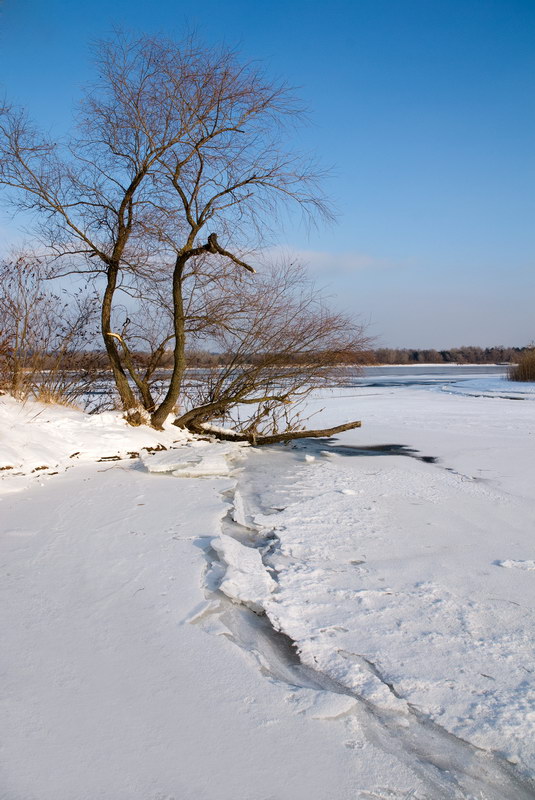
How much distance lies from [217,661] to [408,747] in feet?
2.60

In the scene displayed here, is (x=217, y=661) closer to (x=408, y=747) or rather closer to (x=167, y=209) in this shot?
(x=408, y=747)

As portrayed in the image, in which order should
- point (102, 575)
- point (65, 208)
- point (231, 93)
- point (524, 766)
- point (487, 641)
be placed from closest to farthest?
point (524, 766), point (487, 641), point (102, 575), point (231, 93), point (65, 208)

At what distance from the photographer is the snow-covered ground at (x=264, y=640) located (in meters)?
1.73

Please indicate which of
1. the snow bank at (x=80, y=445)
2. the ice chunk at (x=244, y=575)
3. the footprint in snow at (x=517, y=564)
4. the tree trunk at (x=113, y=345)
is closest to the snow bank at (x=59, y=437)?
the snow bank at (x=80, y=445)

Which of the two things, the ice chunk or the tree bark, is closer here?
the ice chunk

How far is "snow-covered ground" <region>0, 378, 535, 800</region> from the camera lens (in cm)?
173


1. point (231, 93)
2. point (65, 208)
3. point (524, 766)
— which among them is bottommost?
point (524, 766)

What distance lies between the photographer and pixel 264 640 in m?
2.57

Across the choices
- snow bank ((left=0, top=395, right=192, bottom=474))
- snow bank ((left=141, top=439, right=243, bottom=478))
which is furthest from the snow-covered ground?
snow bank ((left=141, top=439, right=243, bottom=478))

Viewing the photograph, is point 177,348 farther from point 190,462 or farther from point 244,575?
point 244,575

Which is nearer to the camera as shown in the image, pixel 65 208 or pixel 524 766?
pixel 524 766

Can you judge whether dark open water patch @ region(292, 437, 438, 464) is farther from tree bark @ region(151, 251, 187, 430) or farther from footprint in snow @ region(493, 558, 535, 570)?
footprint in snow @ region(493, 558, 535, 570)

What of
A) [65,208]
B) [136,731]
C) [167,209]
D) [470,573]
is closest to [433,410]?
[167,209]

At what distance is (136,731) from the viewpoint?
1865mm
